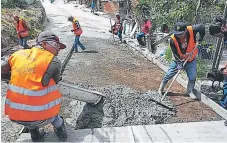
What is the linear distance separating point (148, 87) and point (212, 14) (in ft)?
15.6

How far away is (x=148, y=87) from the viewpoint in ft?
22.0

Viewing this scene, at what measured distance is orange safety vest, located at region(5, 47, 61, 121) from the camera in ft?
10.3

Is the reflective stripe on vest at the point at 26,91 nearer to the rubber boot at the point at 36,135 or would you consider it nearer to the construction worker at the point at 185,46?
the rubber boot at the point at 36,135

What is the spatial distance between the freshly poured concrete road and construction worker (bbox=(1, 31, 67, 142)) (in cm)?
59

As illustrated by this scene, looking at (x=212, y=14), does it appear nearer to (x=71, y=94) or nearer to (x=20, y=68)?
(x=71, y=94)

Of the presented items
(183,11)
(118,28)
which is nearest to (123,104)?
(183,11)

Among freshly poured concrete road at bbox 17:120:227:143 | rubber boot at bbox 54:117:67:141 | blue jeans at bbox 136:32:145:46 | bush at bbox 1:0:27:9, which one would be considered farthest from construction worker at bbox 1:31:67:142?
bush at bbox 1:0:27:9

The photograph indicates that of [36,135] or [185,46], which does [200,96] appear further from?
[36,135]

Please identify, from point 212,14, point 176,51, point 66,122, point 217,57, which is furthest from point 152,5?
point 66,122

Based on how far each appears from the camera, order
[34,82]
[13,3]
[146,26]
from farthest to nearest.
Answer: [13,3], [146,26], [34,82]

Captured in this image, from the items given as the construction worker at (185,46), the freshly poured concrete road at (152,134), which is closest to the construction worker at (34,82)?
the freshly poured concrete road at (152,134)

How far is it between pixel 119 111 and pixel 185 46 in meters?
1.96

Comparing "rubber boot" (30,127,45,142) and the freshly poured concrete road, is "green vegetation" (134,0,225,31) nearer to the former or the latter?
the freshly poured concrete road

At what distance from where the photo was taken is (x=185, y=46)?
18.7 feet
